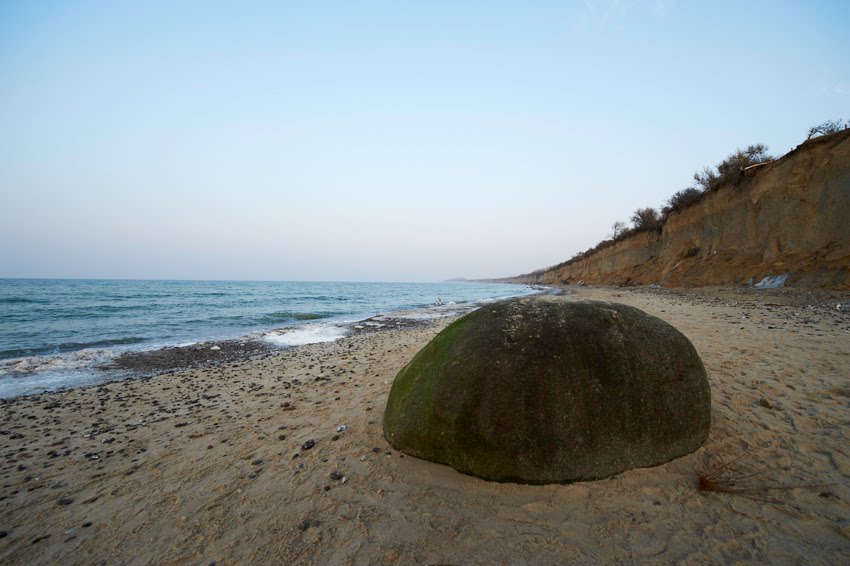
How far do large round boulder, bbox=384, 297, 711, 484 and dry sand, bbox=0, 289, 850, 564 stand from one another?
18cm

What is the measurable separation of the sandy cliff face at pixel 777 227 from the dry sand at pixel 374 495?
12.6m

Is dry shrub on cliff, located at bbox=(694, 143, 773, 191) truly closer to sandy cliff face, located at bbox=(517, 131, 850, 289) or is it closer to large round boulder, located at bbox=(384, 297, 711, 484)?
sandy cliff face, located at bbox=(517, 131, 850, 289)

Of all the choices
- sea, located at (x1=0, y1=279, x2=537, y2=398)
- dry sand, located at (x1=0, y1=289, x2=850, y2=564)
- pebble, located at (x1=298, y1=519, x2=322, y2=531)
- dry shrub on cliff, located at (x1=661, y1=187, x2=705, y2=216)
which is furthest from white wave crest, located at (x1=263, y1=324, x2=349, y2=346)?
dry shrub on cliff, located at (x1=661, y1=187, x2=705, y2=216)

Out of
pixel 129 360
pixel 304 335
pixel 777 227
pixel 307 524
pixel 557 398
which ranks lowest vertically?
pixel 129 360

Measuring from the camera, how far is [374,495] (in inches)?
139

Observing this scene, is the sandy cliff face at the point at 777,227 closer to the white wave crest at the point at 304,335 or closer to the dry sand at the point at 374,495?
the dry sand at the point at 374,495

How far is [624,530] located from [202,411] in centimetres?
671

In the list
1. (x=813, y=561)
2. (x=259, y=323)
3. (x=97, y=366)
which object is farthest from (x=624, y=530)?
(x=259, y=323)

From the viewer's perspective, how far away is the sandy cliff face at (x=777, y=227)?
1467 centimetres

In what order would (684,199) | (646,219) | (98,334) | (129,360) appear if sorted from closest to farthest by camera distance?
(129,360)
(98,334)
(684,199)
(646,219)

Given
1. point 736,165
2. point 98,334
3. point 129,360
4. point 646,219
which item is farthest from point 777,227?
point 98,334

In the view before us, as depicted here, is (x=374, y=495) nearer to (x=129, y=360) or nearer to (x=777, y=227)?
(x=129, y=360)

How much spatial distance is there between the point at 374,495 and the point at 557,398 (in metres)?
2.00

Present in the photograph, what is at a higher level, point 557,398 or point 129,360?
point 557,398
